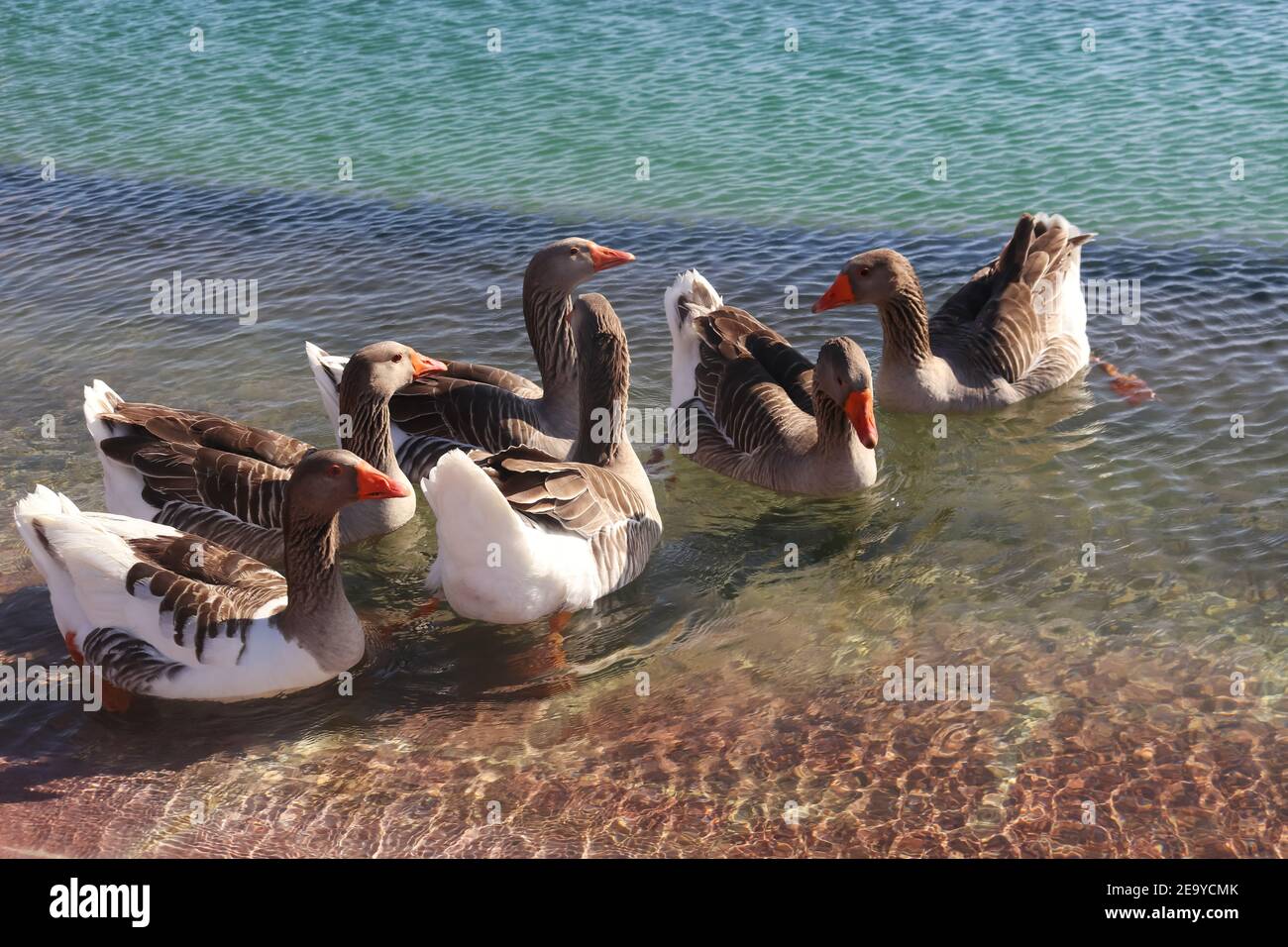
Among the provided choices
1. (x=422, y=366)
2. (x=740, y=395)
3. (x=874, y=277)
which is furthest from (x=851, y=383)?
(x=422, y=366)

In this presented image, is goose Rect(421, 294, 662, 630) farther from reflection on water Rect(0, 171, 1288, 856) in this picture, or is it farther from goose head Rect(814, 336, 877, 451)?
goose head Rect(814, 336, 877, 451)

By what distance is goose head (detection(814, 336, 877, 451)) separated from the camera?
25.2ft

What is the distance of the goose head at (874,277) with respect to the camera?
9016mm

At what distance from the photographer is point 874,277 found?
905 cm

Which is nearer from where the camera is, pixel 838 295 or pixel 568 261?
pixel 568 261

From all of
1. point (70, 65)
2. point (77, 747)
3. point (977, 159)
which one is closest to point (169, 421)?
point (77, 747)

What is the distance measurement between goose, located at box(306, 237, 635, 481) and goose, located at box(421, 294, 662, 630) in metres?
0.57

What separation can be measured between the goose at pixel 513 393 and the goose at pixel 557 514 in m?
0.57

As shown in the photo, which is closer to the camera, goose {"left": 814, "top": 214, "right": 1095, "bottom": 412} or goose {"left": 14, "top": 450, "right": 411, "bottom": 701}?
goose {"left": 14, "top": 450, "right": 411, "bottom": 701}

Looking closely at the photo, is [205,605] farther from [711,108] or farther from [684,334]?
[711,108]

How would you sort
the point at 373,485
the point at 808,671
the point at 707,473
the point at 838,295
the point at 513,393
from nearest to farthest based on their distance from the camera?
1. the point at 373,485
2. the point at 808,671
3. the point at 513,393
4. the point at 707,473
5. the point at 838,295

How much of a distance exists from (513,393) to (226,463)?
1.92 meters

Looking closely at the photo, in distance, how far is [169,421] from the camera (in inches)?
298

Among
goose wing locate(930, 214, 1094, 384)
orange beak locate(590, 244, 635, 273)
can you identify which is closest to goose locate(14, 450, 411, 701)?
orange beak locate(590, 244, 635, 273)
